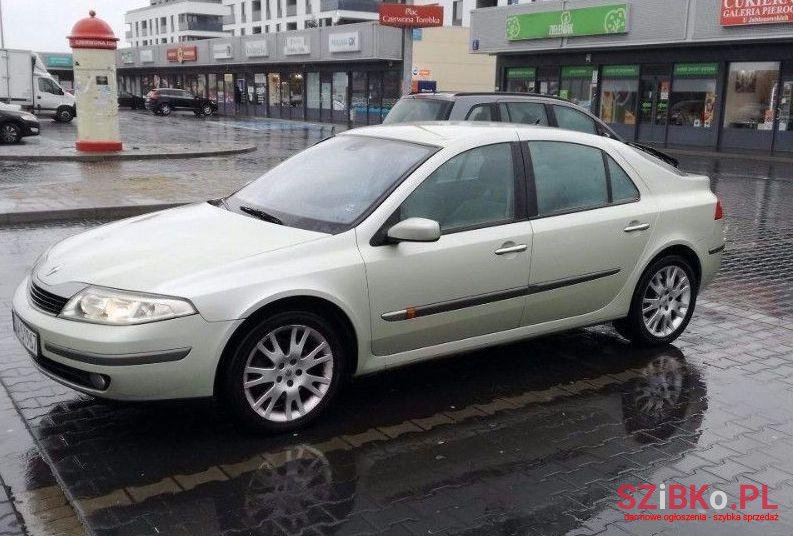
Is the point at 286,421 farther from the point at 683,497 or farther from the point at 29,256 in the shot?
the point at 29,256

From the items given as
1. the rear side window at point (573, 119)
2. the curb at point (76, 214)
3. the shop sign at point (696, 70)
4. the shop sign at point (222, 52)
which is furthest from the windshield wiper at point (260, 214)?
the shop sign at point (222, 52)

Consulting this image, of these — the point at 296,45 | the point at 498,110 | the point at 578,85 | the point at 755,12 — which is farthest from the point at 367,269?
the point at 296,45

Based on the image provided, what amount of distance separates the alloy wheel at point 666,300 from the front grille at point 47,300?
3.87 meters

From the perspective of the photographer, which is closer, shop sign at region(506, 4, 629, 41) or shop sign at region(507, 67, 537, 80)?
shop sign at region(506, 4, 629, 41)

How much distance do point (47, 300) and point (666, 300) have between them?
418 centimetres

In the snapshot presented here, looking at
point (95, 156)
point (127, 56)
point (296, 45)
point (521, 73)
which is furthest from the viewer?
point (127, 56)

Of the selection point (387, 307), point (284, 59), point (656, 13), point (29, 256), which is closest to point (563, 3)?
point (656, 13)

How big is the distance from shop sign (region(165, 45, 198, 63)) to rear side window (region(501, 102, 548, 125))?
5224 cm

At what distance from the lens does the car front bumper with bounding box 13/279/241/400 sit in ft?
12.7

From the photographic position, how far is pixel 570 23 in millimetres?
31047

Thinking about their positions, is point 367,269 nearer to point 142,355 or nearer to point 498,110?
point 142,355

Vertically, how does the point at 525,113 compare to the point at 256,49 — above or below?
below

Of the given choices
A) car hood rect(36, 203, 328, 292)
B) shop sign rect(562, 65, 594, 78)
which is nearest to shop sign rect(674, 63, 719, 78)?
shop sign rect(562, 65, 594, 78)

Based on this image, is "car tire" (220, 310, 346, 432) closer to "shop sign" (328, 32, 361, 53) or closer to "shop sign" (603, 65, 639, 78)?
"shop sign" (603, 65, 639, 78)
